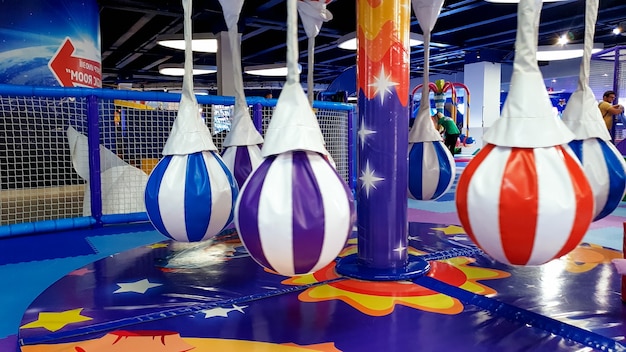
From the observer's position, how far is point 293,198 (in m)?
1.25

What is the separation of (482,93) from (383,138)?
11749 mm

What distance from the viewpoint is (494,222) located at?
3.92ft

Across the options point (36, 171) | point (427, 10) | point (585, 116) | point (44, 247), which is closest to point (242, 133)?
point (427, 10)

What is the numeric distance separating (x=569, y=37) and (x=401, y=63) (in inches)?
407

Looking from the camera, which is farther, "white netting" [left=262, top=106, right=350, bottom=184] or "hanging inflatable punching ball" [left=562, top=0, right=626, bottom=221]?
"white netting" [left=262, top=106, right=350, bottom=184]

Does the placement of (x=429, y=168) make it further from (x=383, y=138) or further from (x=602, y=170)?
(x=602, y=170)

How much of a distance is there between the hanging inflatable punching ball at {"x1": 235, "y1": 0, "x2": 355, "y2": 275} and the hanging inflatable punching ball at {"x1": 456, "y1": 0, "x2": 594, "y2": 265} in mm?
344

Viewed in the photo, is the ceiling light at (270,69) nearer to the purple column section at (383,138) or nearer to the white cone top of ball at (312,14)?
the white cone top of ball at (312,14)

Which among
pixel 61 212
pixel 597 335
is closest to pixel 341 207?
pixel 597 335

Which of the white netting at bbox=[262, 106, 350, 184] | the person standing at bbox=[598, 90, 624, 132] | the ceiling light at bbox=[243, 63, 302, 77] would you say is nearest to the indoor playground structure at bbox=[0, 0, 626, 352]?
the white netting at bbox=[262, 106, 350, 184]

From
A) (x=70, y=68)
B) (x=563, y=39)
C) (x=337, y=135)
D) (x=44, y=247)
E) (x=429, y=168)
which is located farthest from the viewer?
(x=563, y=39)

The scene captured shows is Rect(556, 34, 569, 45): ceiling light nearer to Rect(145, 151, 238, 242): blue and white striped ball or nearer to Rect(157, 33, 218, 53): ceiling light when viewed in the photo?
Rect(157, 33, 218, 53): ceiling light

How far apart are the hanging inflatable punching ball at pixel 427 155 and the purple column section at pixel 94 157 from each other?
2.36 meters

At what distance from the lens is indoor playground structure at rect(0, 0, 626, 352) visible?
122cm
